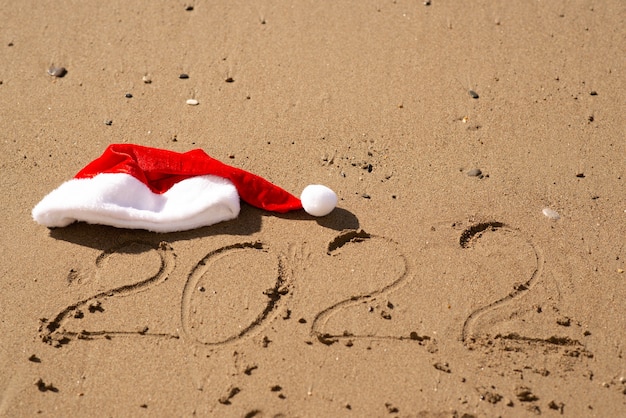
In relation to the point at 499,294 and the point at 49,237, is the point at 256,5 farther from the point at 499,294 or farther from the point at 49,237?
the point at 499,294

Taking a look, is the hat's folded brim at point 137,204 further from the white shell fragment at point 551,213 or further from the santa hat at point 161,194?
the white shell fragment at point 551,213

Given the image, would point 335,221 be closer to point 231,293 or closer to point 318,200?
point 318,200

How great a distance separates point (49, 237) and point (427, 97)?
2445mm

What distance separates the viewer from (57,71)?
4.79 m

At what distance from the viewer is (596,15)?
5.26m

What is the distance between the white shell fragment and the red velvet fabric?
53.3 inches

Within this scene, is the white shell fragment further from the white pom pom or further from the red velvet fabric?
the red velvet fabric

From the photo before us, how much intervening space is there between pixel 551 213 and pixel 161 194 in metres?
2.14

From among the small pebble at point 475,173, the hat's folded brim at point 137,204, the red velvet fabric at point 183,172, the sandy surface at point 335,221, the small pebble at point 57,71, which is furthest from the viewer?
the small pebble at point 57,71

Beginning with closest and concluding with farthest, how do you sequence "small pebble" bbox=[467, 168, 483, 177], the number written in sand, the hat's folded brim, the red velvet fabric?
the number written in sand → the hat's folded brim → the red velvet fabric → "small pebble" bbox=[467, 168, 483, 177]

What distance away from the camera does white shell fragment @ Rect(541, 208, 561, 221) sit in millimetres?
3947

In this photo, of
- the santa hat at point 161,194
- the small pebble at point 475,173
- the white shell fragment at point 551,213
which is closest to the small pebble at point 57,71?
the santa hat at point 161,194

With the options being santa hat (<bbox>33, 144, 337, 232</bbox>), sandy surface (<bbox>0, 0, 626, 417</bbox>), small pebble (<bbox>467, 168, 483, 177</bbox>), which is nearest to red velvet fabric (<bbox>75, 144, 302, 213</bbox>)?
santa hat (<bbox>33, 144, 337, 232</bbox>)

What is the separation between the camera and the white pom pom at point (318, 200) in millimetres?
3785
